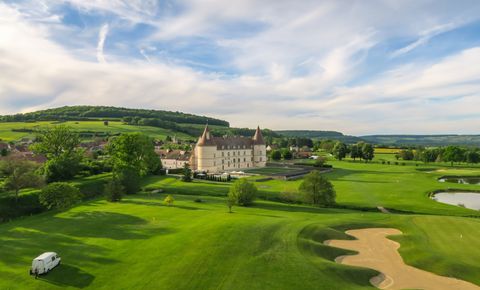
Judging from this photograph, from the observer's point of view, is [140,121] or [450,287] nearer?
[450,287]

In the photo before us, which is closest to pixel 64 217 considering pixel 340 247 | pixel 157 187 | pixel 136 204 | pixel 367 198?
pixel 136 204

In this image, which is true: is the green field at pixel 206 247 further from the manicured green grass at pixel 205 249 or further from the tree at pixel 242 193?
the tree at pixel 242 193

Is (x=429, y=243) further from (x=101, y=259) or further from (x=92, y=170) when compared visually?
(x=92, y=170)

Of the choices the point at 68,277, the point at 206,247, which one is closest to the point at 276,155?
the point at 206,247

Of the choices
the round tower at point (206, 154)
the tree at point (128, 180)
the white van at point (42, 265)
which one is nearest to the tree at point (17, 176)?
the tree at point (128, 180)

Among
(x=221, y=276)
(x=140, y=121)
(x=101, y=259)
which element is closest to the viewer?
(x=221, y=276)

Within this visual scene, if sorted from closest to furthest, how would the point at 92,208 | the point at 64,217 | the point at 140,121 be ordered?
the point at 64,217, the point at 92,208, the point at 140,121
